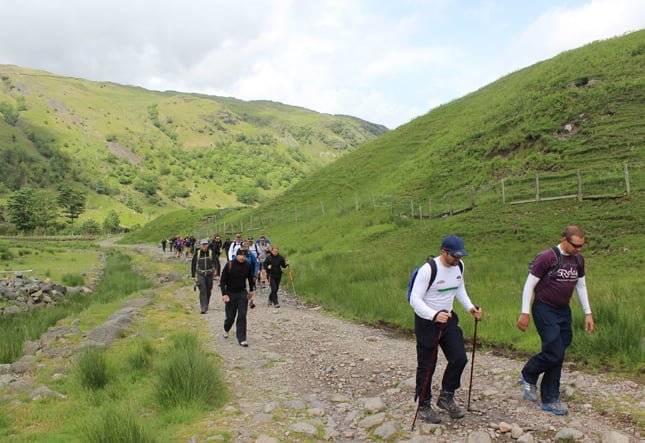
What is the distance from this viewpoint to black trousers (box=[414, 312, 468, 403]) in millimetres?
5613

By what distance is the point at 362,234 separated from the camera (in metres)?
30.8

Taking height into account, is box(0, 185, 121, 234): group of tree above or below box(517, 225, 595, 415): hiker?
above

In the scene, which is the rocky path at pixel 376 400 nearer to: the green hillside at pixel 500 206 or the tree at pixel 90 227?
the green hillside at pixel 500 206

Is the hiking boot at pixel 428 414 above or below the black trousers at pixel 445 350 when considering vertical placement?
below

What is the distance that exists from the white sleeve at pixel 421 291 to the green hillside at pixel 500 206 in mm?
4174

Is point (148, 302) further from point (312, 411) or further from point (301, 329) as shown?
point (312, 411)

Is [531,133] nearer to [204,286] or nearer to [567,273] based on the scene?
[204,286]

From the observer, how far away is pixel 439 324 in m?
5.66

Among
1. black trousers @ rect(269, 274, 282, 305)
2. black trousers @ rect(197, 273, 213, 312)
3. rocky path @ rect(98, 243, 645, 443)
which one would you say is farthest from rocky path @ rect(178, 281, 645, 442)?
black trousers @ rect(269, 274, 282, 305)

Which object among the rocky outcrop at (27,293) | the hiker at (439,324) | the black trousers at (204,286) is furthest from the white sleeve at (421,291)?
the rocky outcrop at (27,293)

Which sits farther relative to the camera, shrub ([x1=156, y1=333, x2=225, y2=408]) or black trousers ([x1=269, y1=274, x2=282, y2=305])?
black trousers ([x1=269, y1=274, x2=282, y2=305])

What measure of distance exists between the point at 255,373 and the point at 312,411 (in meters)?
2.23

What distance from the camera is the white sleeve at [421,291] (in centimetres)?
550

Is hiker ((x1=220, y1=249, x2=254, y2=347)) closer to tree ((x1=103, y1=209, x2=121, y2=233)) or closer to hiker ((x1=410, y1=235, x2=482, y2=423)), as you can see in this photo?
hiker ((x1=410, y1=235, x2=482, y2=423))
